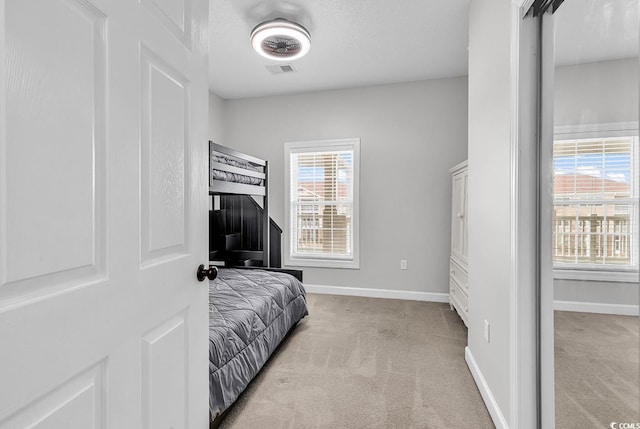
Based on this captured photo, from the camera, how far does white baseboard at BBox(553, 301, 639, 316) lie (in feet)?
3.26

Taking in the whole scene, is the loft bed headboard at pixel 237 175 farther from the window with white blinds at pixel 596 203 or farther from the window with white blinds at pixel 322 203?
the window with white blinds at pixel 596 203

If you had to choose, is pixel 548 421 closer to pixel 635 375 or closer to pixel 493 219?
pixel 635 375

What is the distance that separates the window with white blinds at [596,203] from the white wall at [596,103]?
0.07m

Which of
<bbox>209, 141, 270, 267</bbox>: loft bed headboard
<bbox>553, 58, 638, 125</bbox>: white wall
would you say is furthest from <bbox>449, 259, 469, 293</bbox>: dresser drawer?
<bbox>209, 141, 270, 267</bbox>: loft bed headboard

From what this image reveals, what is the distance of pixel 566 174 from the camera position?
132 cm

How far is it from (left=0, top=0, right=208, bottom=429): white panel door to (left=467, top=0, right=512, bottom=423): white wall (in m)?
1.50

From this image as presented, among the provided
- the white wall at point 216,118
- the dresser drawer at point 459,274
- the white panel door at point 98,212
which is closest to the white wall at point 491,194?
the dresser drawer at point 459,274

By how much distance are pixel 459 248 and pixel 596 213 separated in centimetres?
231

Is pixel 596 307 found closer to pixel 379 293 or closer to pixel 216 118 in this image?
pixel 379 293

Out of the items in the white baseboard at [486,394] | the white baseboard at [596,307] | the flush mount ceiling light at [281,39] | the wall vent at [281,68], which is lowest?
the white baseboard at [486,394]

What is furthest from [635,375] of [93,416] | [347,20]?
[347,20]

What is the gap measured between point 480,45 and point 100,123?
92.3 inches

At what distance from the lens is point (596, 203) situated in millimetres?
1178

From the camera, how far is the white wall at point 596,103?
975 mm
